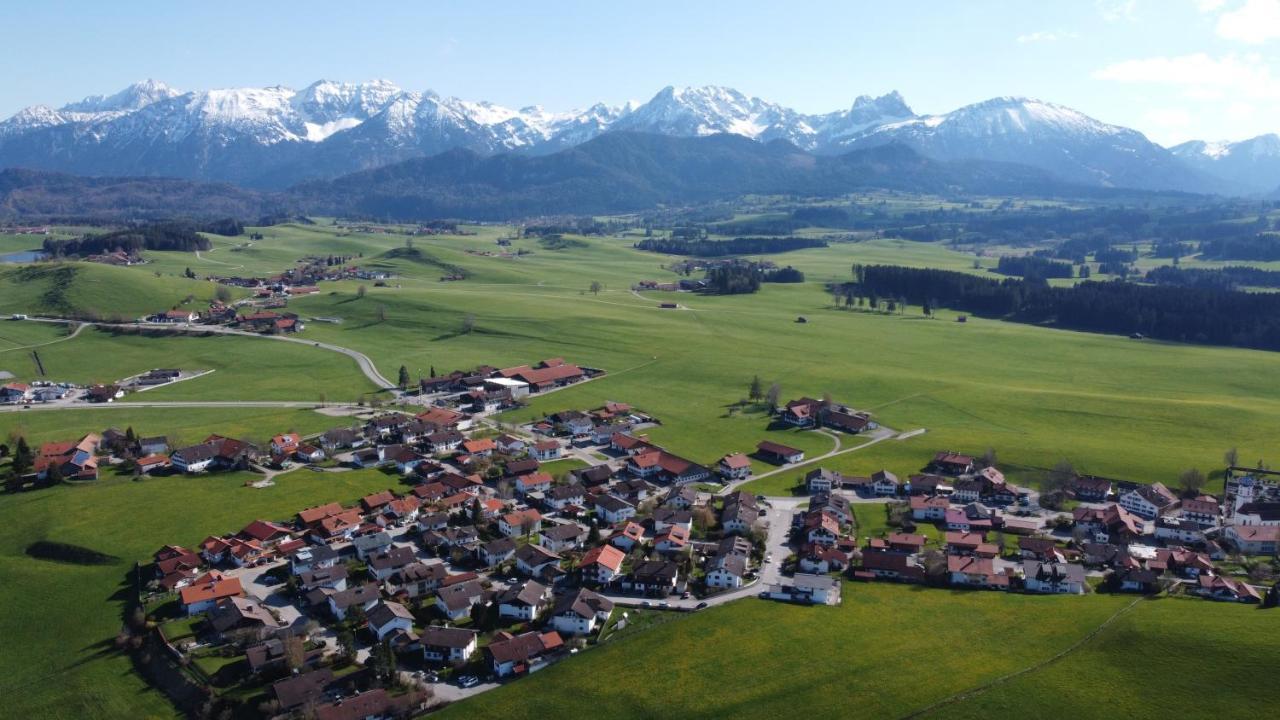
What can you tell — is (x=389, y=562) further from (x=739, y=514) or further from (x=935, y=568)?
(x=935, y=568)

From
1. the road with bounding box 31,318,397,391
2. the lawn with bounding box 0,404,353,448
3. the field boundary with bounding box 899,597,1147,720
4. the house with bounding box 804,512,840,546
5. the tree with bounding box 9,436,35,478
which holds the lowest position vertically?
the field boundary with bounding box 899,597,1147,720

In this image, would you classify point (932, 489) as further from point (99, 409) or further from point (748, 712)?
point (99, 409)

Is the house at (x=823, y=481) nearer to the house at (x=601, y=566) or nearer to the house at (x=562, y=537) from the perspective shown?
the house at (x=562, y=537)

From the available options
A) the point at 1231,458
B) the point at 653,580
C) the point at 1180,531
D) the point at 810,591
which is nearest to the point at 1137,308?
the point at 1231,458

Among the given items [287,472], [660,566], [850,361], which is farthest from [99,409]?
[850,361]

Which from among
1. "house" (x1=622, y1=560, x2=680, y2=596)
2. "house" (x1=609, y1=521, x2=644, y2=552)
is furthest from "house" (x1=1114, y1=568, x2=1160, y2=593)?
"house" (x1=609, y1=521, x2=644, y2=552)

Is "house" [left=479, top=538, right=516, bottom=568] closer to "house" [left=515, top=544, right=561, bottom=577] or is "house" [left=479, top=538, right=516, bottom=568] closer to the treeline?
"house" [left=515, top=544, right=561, bottom=577]
